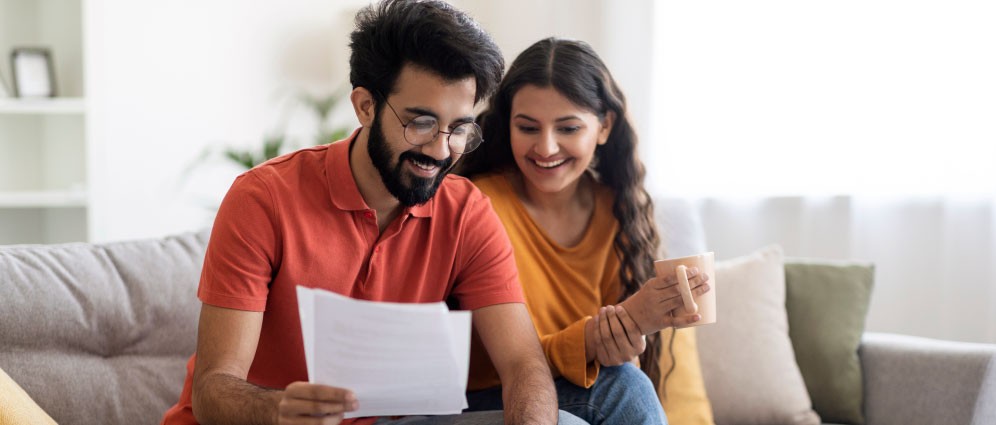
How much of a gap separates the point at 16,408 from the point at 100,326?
0.39 metres

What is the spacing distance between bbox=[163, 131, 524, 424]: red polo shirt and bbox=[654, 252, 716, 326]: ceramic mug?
0.95 feet

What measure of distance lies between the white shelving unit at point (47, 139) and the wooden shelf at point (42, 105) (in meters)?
0.09

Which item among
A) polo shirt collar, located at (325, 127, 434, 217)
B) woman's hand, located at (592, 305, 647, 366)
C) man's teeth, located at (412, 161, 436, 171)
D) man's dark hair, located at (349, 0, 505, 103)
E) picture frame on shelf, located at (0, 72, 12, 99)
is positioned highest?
man's dark hair, located at (349, 0, 505, 103)

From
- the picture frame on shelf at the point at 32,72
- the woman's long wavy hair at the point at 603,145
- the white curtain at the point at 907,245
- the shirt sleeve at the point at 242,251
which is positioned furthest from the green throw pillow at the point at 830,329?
the picture frame on shelf at the point at 32,72

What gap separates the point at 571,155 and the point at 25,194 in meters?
2.54

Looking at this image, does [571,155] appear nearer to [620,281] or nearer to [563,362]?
[620,281]

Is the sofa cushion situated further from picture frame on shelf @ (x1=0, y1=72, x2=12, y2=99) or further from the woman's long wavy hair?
picture frame on shelf @ (x1=0, y1=72, x2=12, y2=99)

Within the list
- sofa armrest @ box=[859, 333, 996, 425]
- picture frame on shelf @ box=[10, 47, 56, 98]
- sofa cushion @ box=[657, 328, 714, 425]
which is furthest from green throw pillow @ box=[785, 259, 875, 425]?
picture frame on shelf @ box=[10, 47, 56, 98]

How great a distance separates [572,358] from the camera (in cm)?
176

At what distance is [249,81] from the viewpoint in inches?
162

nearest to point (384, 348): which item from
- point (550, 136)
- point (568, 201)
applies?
point (550, 136)

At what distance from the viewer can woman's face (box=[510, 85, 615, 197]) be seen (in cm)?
199

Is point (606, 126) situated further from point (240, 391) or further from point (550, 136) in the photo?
point (240, 391)

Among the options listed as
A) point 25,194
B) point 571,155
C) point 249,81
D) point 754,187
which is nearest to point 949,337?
point 754,187
